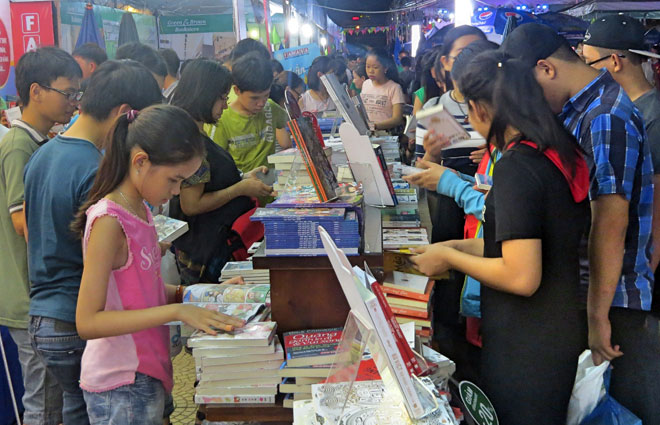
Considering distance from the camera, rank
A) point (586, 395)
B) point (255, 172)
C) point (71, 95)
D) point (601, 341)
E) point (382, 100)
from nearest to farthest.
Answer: point (586, 395) → point (601, 341) → point (71, 95) → point (255, 172) → point (382, 100)

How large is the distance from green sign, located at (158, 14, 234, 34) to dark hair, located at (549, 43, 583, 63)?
334 inches

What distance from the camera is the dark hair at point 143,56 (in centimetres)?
341

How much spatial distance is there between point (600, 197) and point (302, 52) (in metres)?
6.12

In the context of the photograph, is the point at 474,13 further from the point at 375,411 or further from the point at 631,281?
the point at 375,411

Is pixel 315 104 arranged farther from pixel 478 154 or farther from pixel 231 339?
pixel 231 339

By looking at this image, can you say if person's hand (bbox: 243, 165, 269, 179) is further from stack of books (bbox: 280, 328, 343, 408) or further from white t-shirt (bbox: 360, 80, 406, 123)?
white t-shirt (bbox: 360, 80, 406, 123)

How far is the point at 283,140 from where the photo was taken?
3830 mm

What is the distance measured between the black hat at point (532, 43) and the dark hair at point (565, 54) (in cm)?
1

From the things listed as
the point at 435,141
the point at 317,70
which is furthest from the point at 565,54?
the point at 317,70

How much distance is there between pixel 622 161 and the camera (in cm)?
195

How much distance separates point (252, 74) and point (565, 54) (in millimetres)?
1672

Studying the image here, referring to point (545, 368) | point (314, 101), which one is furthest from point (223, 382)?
point (314, 101)

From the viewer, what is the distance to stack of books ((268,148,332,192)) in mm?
2018

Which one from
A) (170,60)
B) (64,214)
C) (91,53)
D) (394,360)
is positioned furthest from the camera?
(170,60)
